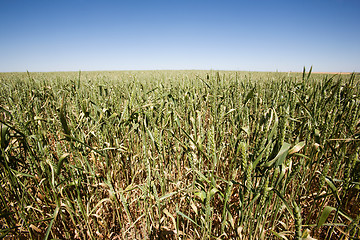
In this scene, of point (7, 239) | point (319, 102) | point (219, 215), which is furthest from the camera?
point (319, 102)

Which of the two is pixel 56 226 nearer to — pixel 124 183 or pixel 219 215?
pixel 124 183

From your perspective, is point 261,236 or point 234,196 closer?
point 261,236

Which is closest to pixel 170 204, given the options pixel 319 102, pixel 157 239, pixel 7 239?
pixel 157 239

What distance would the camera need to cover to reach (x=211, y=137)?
2.71 feet

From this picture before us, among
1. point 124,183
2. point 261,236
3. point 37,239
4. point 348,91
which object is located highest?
point 348,91

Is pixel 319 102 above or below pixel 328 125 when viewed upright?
above

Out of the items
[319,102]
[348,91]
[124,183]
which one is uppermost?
[348,91]

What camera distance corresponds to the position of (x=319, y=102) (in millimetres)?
1657

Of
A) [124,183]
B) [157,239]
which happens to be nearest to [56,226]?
[124,183]

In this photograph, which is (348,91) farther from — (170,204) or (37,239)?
(37,239)

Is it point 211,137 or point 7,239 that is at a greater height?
point 211,137

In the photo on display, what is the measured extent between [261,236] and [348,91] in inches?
69.2

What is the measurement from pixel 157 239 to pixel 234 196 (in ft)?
2.78

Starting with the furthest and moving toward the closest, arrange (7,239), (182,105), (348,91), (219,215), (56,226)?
(182,105)
(348,91)
(219,215)
(56,226)
(7,239)
